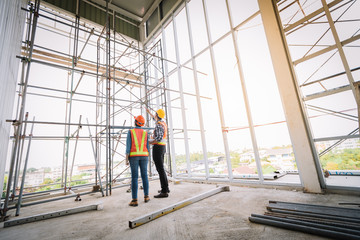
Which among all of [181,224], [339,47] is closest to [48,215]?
[181,224]

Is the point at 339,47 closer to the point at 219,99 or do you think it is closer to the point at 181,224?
the point at 219,99

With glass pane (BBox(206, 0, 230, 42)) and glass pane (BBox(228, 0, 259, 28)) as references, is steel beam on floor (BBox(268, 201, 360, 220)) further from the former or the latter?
glass pane (BBox(206, 0, 230, 42))

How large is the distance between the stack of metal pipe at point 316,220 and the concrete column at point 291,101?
107 cm

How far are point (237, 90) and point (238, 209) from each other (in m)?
3.04

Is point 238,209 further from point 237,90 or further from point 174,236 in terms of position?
point 237,90

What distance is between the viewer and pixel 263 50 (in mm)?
3879

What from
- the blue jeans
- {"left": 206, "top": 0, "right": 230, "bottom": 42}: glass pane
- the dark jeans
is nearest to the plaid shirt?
the dark jeans

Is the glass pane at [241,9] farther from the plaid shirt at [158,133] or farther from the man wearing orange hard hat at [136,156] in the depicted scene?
the man wearing orange hard hat at [136,156]

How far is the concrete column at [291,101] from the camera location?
2822mm

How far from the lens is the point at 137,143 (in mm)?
2828

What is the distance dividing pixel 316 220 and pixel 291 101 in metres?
2.22

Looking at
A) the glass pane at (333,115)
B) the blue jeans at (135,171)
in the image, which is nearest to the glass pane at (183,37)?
the glass pane at (333,115)

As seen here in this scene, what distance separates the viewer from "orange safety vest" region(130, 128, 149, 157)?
279 cm

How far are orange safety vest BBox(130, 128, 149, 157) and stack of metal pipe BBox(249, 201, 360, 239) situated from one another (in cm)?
195
